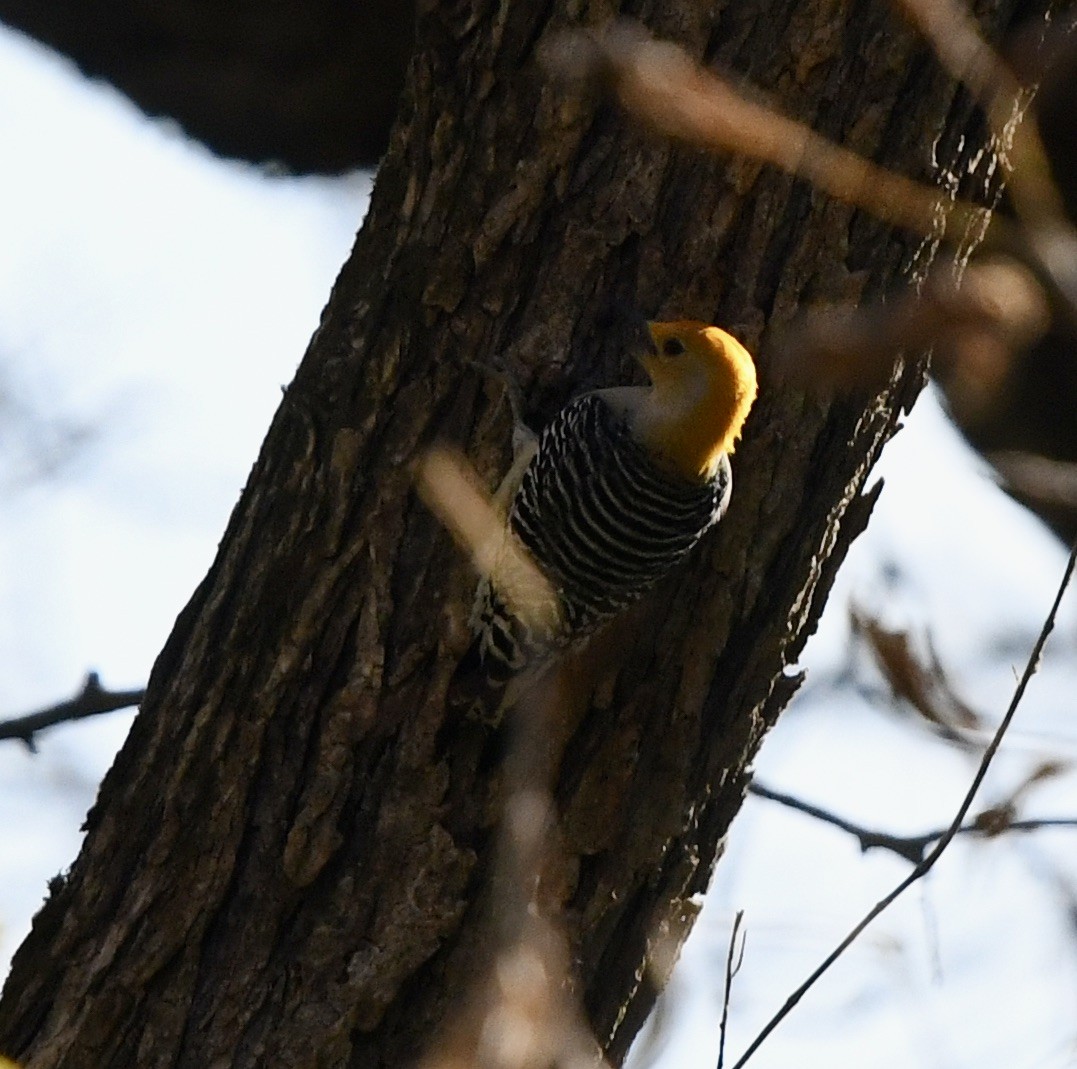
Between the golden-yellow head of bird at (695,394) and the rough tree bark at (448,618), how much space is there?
89 millimetres

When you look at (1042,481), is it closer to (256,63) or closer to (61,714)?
(61,714)

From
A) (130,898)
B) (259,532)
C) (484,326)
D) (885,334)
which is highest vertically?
(484,326)

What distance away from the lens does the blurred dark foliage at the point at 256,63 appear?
5438 mm

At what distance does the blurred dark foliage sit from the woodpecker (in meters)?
1.86

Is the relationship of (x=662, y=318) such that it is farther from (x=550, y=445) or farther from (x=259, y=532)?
(x=259, y=532)

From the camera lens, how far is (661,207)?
370 cm

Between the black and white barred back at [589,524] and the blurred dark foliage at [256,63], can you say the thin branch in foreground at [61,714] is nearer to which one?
the black and white barred back at [589,524]

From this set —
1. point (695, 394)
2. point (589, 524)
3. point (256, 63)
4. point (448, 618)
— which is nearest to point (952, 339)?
point (448, 618)

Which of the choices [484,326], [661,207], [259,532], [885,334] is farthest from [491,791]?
[885,334]

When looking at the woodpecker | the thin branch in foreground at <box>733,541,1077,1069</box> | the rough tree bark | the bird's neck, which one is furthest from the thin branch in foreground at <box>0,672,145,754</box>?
the thin branch in foreground at <box>733,541,1077,1069</box>

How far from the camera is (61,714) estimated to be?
4.17 metres

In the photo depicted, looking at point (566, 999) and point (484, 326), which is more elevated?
point (484, 326)

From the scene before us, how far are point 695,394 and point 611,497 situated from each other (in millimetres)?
614

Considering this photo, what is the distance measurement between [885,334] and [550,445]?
2914 mm
